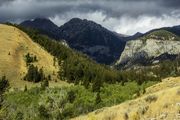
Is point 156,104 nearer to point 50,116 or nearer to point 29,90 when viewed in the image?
point 50,116

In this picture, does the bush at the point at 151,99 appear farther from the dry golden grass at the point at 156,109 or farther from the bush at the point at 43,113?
the bush at the point at 43,113

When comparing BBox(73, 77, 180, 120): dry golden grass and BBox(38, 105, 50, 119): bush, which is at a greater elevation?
BBox(73, 77, 180, 120): dry golden grass

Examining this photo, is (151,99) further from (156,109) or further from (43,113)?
(43,113)

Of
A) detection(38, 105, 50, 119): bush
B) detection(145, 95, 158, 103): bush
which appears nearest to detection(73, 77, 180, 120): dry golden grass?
detection(145, 95, 158, 103): bush

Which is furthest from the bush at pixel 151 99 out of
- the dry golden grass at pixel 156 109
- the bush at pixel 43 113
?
the bush at pixel 43 113

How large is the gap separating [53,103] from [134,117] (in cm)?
11522

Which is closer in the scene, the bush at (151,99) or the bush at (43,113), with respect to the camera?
the bush at (151,99)

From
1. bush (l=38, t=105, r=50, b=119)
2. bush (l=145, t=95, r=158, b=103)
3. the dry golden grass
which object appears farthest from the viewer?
bush (l=38, t=105, r=50, b=119)

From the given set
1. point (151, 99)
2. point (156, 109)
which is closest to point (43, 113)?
point (151, 99)

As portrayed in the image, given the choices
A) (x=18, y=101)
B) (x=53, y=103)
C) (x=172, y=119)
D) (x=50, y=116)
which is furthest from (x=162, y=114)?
(x=18, y=101)

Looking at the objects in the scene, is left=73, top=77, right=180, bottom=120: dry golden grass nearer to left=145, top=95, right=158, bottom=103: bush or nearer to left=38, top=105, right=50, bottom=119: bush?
left=145, top=95, right=158, bottom=103: bush

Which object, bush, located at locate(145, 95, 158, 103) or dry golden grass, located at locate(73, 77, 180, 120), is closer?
dry golden grass, located at locate(73, 77, 180, 120)

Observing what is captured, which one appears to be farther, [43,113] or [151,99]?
[43,113]

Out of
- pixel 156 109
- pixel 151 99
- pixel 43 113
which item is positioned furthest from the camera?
→ pixel 43 113
